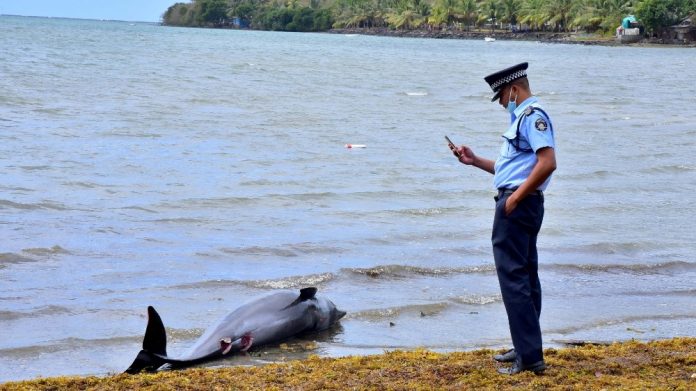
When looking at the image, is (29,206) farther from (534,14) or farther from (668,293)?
(534,14)

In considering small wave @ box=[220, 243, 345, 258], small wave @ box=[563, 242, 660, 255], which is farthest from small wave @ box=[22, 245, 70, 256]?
small wave @ box=[563, 242, 660, 255]

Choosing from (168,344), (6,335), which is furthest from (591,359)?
(6,335)

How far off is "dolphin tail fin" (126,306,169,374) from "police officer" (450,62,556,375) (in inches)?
98.2

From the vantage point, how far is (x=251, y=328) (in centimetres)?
869

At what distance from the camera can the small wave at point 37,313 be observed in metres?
9.61

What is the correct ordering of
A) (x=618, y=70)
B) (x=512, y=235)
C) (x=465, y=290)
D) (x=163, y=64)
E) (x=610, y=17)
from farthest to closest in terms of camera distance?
(x=610, y=17) → (x=618, y=70) → (x=163, y=64) → (x=465, y=290) → (x=512, y=235)

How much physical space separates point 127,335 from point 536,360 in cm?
390

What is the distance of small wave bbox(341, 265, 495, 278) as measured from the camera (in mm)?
11719

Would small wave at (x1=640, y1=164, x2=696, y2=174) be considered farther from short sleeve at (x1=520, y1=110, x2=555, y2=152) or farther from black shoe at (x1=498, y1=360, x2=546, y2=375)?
short sleeve at (x1=520, y1=110, x2=555, y2=152)

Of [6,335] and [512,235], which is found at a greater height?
[512,235]

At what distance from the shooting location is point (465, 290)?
11.0m

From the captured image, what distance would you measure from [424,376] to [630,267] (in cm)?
635

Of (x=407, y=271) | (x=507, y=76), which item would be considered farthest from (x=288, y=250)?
(x=507, y=76)

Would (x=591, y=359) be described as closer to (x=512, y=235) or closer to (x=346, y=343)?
(x=512, y=235)
